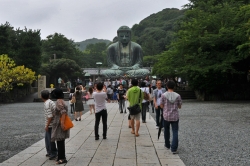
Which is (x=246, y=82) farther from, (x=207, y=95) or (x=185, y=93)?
(x=185, y=93)

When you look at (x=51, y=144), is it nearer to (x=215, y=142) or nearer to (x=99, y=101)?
(x=99, y=101)

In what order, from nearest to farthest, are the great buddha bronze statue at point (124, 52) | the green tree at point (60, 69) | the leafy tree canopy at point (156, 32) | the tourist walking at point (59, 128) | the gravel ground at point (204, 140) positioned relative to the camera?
1. the tourist walking at point (59, 128)
2. the gravel ground at point (204, 140)
3. the great buddha bronze statue at point (124, 52)
4. the green tree at point (60, 69)
5. the leafy tree canopy at point (156, 32)

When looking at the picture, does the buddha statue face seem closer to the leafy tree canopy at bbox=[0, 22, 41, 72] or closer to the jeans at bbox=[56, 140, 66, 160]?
the leafy tree canopy at bbox=[0, 22, 41, 72]

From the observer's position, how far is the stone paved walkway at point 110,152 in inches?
211

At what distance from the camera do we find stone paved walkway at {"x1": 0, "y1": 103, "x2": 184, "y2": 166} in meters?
5.35

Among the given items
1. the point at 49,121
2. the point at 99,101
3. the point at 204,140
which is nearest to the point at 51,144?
the point at 49,121

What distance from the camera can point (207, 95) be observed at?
2081 centimetres

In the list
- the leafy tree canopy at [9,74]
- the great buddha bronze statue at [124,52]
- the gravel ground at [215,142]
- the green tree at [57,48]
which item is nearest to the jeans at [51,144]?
the gravel ground at [215,142]

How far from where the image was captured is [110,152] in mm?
6082

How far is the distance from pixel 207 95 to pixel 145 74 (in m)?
8.66

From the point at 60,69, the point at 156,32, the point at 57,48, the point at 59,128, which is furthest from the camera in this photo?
the point at 156,32

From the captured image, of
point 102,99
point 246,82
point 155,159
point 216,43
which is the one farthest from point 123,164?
point 246,82

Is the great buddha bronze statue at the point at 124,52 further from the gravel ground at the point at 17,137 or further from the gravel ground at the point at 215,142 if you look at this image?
the gravel ground at the point at 17,137

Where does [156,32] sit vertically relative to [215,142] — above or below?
above
